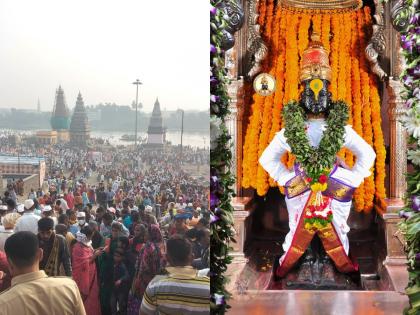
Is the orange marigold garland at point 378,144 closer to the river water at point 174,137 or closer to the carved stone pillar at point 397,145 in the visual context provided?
the carved stone pillar at point 397,145

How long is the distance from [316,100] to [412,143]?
0.81 meters

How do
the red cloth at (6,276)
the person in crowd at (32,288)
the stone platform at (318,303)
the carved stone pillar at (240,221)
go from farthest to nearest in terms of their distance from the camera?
the carved stone pillar at (240,221) → the stone platform at (318,303) → the red cloth at (6,276) → the person in crowd at (32,288)

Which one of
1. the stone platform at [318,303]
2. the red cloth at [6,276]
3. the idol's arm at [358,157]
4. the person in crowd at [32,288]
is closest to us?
the person in crowd at [32,288]

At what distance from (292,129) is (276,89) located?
360mm

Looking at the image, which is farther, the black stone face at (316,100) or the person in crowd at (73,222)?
the black stone face at (316,100)

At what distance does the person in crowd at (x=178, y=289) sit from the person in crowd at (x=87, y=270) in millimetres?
335

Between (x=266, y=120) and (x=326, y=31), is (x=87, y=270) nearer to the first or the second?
(x=266, y=120)

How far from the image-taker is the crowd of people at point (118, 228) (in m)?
4.43

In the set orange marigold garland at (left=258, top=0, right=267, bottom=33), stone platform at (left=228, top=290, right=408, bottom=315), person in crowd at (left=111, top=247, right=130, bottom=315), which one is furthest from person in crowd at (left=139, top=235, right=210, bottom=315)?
orange marigold garland at (left=258, top=0, right=267, bottom=33)

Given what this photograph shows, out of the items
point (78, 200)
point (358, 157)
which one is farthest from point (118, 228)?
point (358, 157)

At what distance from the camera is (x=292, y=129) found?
17.0 ft

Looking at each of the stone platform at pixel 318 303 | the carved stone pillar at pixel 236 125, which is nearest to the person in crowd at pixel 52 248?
the stone platform at pixel 318 303

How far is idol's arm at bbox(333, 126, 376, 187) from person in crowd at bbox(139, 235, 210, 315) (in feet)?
4.91

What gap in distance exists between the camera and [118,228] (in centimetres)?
448
